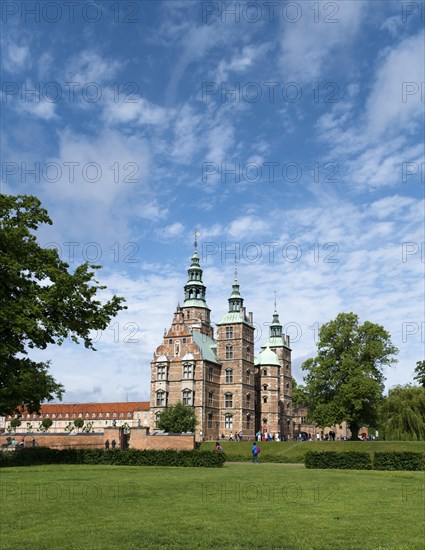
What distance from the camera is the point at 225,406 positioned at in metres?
73.9

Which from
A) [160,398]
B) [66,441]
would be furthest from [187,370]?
[66,441]

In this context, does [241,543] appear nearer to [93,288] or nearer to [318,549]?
[318,549]

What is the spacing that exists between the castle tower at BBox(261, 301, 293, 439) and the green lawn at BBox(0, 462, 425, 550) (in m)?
64.2

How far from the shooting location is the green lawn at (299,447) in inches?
1634

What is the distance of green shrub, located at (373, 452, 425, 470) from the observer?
99.4ft

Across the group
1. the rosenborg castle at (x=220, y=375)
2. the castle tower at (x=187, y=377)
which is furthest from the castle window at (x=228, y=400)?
the castle tower at (x=187, y=377)

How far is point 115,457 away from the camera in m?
33.9

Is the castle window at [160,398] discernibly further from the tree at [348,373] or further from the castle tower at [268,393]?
the tree at [348,373]

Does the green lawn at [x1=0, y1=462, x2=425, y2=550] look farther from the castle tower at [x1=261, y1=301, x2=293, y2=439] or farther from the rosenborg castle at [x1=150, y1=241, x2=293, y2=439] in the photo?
the castle tower at [x1=261, y1=301, x2=293, y2=439]

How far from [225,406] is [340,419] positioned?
865 inches

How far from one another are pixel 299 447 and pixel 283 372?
36.3 m

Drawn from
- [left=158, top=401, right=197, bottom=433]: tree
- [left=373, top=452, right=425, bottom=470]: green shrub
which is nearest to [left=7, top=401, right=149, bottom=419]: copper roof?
[left=158, top=401, right=197, bottom=433]: tree

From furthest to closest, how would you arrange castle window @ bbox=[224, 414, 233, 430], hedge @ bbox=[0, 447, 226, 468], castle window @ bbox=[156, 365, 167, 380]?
castle window @ bbox=[156, 365, 167, 380]
castle window @ bbox=[224, 414, 233, 430]
hedge @ bbox=[0, 447, 226, 468]

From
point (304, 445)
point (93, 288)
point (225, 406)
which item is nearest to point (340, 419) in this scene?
point (304, 445)
